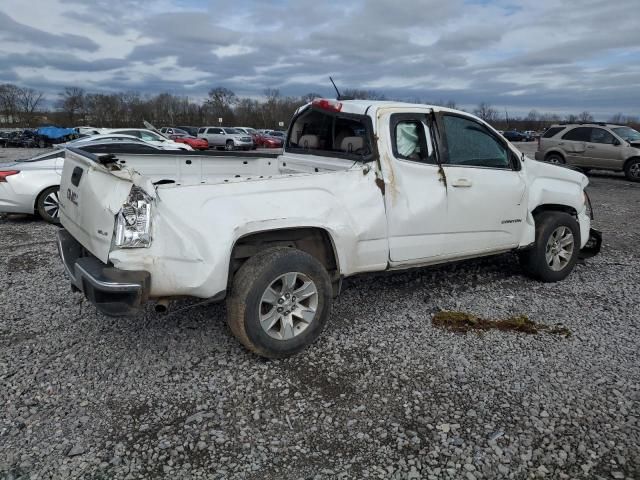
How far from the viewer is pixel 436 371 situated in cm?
350

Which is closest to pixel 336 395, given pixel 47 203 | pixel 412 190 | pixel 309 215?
pixel 309 215

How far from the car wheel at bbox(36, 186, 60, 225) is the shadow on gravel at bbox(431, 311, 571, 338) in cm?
695

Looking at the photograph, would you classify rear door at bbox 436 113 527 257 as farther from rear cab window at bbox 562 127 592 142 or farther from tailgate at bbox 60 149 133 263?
rear cab window at bbox 562 127 592 142

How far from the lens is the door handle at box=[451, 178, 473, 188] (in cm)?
438

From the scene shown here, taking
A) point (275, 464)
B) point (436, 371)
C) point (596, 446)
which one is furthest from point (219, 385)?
point (596, 446)

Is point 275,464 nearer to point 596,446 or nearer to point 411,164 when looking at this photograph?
point 596,446

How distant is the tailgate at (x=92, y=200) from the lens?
3.17m

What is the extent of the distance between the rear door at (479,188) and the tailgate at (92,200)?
106 inches

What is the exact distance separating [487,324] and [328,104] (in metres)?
2.41

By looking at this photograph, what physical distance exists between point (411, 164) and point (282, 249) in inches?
53.9

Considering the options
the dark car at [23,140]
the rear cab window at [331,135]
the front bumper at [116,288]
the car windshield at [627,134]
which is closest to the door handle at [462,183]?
the rear cab window at [331,135]

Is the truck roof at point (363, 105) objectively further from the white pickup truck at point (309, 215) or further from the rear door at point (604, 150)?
the rear door at point (604, 150)

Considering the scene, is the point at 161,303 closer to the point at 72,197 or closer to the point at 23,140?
the point at 72,197

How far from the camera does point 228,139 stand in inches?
1364
